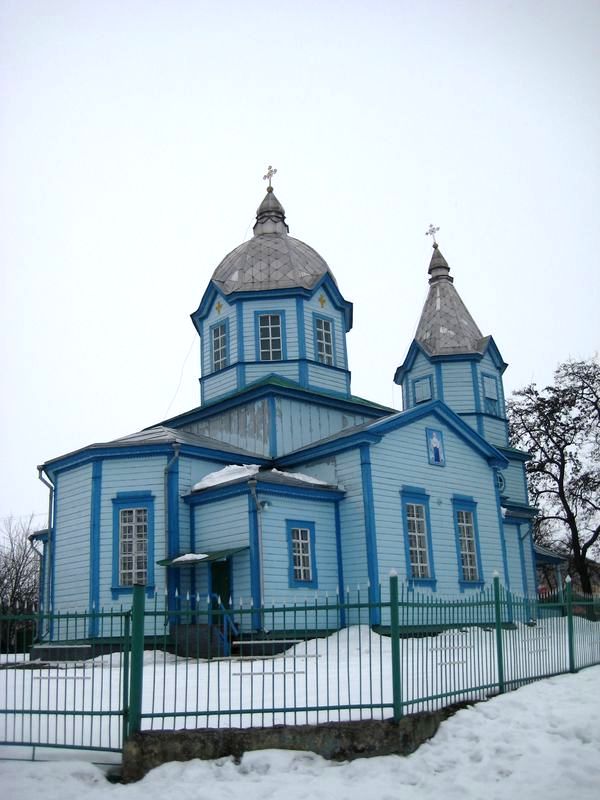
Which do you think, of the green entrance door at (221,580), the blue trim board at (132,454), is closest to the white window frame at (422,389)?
the blue trim board at (132,454)

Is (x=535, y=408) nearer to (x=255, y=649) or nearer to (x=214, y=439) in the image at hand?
(x=214, y=439)

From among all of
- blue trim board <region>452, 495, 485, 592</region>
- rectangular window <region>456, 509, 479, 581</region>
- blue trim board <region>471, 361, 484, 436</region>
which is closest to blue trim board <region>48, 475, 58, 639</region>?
blue trim board <region>452, 495, 485, 592</region>

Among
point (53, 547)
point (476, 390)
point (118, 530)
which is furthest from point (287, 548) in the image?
point (476, 390)

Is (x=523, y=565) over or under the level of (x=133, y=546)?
under

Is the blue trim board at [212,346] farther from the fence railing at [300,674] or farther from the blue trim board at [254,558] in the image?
the fence railing at [300,674]

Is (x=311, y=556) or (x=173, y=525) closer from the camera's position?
(x=311, y=556)

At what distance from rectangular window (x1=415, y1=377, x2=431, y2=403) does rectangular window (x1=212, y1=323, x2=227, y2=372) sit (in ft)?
26.5

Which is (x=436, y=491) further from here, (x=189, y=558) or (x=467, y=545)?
(x=189, y=558)

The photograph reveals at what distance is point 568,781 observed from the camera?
287 inches

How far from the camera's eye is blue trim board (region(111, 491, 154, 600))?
17.8 metres

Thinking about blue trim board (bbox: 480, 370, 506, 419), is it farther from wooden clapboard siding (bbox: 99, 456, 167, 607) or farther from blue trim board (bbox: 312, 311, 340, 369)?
wooden clapboard siding (bbox: 99, 456, 167, 607)

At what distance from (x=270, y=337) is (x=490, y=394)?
935cm

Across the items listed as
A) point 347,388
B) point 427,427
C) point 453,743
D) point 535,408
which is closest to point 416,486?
point 427,427

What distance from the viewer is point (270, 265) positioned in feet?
79.1
